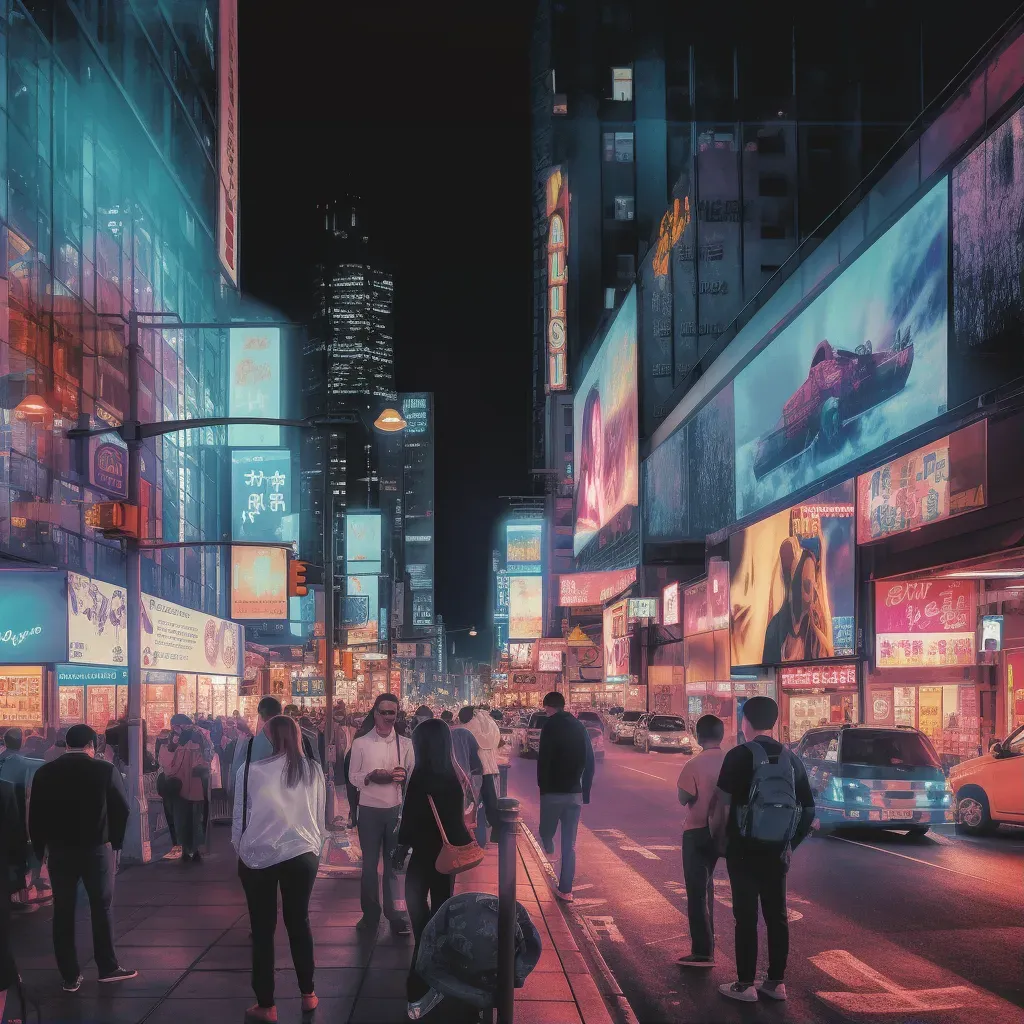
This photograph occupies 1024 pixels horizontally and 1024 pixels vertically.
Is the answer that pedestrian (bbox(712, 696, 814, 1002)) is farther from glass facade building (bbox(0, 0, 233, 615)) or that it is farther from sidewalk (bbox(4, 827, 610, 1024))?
glass facade building (bbox(0, 0, 233, 615))

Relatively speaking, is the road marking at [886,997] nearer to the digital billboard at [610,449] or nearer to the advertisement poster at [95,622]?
the advertisement poster at [95,622]

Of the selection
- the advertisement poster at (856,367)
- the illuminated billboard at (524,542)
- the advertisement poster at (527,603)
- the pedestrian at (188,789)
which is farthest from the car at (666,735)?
the advertisement poster at (527,603)

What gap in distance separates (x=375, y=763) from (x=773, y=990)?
3.69 meters

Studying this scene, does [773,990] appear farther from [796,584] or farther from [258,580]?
[258,580]

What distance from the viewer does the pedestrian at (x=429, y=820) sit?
823 cm

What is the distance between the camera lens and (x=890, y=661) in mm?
33781

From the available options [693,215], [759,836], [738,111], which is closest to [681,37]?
[738,111]

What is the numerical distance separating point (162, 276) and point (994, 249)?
27.5 m

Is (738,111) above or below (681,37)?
below

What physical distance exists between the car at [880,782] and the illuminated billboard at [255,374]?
2919 centimetres

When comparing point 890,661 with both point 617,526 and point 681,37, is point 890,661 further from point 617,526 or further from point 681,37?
point 681,37

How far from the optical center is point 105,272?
113 ft

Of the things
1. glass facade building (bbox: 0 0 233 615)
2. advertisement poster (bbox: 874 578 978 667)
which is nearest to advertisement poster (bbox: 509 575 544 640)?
glass facade building (bbox: 0 0 233 615)

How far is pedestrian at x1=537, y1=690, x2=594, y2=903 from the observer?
12430 mm
